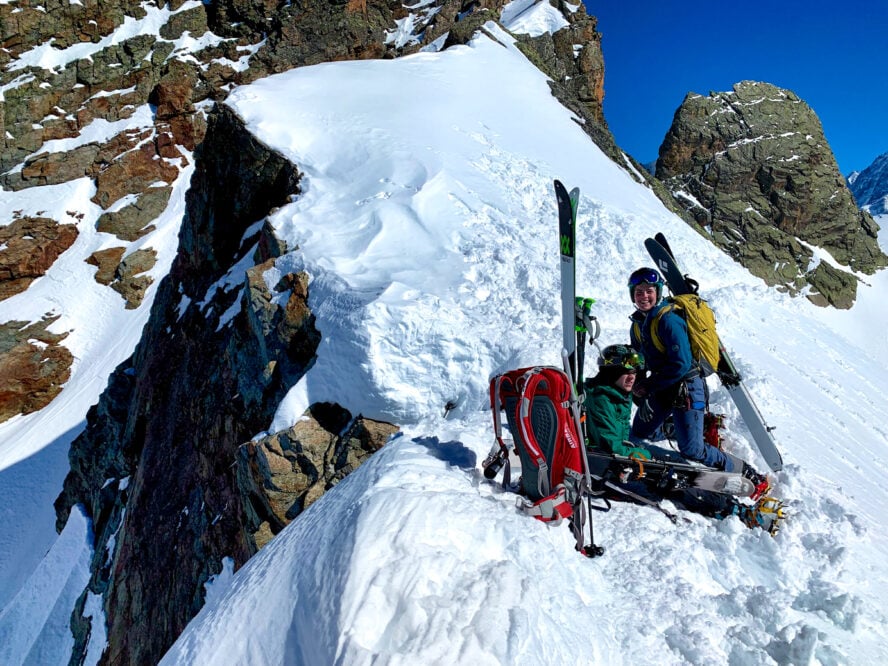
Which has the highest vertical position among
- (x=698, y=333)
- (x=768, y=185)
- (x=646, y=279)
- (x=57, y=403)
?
(x=768, y=185)

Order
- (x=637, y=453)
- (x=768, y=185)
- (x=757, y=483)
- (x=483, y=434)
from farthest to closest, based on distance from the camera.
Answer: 1. (x=768, y=185)
2. (x=483, y=434)
3. (x=637, y=453)
4. (x=757, y=483)

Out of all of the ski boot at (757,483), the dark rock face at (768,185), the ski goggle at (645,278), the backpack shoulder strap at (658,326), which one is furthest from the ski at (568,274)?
the dark rock face at (768,185)

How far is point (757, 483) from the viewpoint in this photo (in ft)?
15.1

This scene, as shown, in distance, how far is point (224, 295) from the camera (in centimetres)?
1252

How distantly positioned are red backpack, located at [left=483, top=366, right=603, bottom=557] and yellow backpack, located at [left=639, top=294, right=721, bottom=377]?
1365 millimetres

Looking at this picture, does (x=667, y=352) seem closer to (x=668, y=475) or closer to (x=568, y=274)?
(x=668, y=475)

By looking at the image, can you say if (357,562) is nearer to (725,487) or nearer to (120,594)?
(725,487)

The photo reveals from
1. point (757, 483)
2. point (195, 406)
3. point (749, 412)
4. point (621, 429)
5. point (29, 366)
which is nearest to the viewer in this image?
point (757, 483)

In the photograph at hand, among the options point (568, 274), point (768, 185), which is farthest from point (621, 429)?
point (768, 185)

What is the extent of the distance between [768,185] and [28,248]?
66055 mm

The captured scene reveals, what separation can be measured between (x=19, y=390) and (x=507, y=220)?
4100 cm

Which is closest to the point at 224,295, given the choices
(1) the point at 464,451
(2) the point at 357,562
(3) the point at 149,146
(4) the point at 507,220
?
(4) the point at 507,220

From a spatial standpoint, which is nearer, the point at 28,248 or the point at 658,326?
the point at 658,326

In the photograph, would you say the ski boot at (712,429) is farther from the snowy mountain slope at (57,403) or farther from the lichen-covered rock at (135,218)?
the lichen-covered rock at (135,218)
